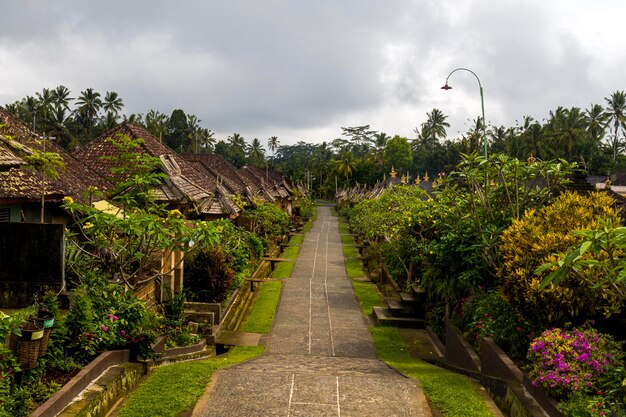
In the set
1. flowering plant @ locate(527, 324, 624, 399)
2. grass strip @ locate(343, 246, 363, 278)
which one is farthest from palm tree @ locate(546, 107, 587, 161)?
flowering plant @ locate(527, 324, 624, 399)

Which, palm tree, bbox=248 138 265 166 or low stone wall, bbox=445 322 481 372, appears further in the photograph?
palm tree, bbox=248 138 265 166

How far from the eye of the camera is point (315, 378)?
8227 millimetres

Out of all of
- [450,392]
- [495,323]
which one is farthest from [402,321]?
[450,392]

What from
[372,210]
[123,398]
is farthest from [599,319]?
[372,210]

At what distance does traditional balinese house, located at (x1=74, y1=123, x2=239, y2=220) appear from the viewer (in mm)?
14041

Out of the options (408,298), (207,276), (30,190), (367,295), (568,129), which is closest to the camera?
(30,190)

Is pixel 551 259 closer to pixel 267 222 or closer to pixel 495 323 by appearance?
pixel 495 323

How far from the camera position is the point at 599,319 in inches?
328

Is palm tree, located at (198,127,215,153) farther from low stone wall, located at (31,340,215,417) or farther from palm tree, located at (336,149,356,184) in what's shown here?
low stone wall, located at (31,340,215,417)

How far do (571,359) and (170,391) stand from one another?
525cm

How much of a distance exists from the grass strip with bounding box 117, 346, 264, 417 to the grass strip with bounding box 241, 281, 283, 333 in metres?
5.90

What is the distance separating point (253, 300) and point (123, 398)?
38.6 ft

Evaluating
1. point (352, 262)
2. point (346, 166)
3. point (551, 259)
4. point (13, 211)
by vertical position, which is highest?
point (346, 166)

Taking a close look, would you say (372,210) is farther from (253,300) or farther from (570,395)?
(570,395)
